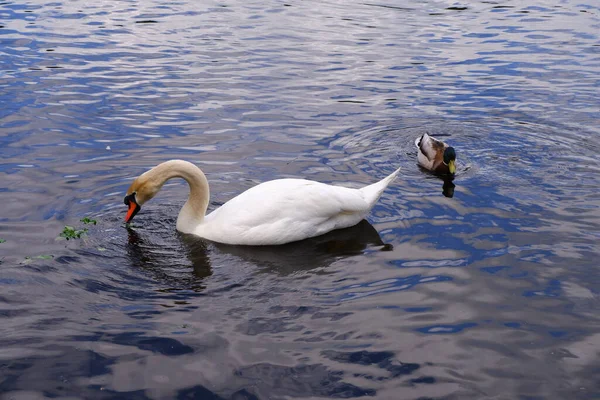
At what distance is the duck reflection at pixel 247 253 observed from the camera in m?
8.23

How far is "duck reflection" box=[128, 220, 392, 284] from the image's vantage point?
8234mm

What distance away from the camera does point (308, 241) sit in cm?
912

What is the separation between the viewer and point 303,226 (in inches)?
354

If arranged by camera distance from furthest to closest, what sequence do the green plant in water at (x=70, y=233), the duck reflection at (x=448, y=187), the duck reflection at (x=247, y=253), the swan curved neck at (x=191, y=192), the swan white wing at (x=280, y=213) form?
the duck reflection at (x=448, y=187), the swan curved neck at (x=191, y=192), the swan white wing at (x=280, y=213), the green plant in water at (x=70, y=233), the duck reflection at (x=247, y=253)

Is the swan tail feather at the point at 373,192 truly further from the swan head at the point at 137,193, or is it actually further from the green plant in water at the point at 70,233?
the green plant in water at the point at 70,233

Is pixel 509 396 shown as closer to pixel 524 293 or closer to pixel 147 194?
pixel 524 293

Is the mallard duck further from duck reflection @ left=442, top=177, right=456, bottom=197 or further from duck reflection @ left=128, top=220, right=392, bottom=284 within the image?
duck reflection @ left=128, top=220, right=392, bottom=284

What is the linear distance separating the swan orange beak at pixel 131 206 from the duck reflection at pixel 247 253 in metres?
0.17

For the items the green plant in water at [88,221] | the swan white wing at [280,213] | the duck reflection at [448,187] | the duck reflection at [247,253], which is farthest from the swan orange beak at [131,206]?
the duck reflection at [448,187]

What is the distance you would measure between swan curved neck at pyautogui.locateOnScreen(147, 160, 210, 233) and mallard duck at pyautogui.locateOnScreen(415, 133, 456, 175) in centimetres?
351

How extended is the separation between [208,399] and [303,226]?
339cm

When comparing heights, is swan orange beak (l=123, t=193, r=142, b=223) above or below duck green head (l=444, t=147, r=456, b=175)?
above

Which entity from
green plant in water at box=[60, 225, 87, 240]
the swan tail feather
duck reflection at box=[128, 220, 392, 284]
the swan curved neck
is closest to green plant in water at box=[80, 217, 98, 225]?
green plant in water at box=[60, 225, 87, 240]

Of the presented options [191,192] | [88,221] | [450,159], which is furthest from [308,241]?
[450,159]
